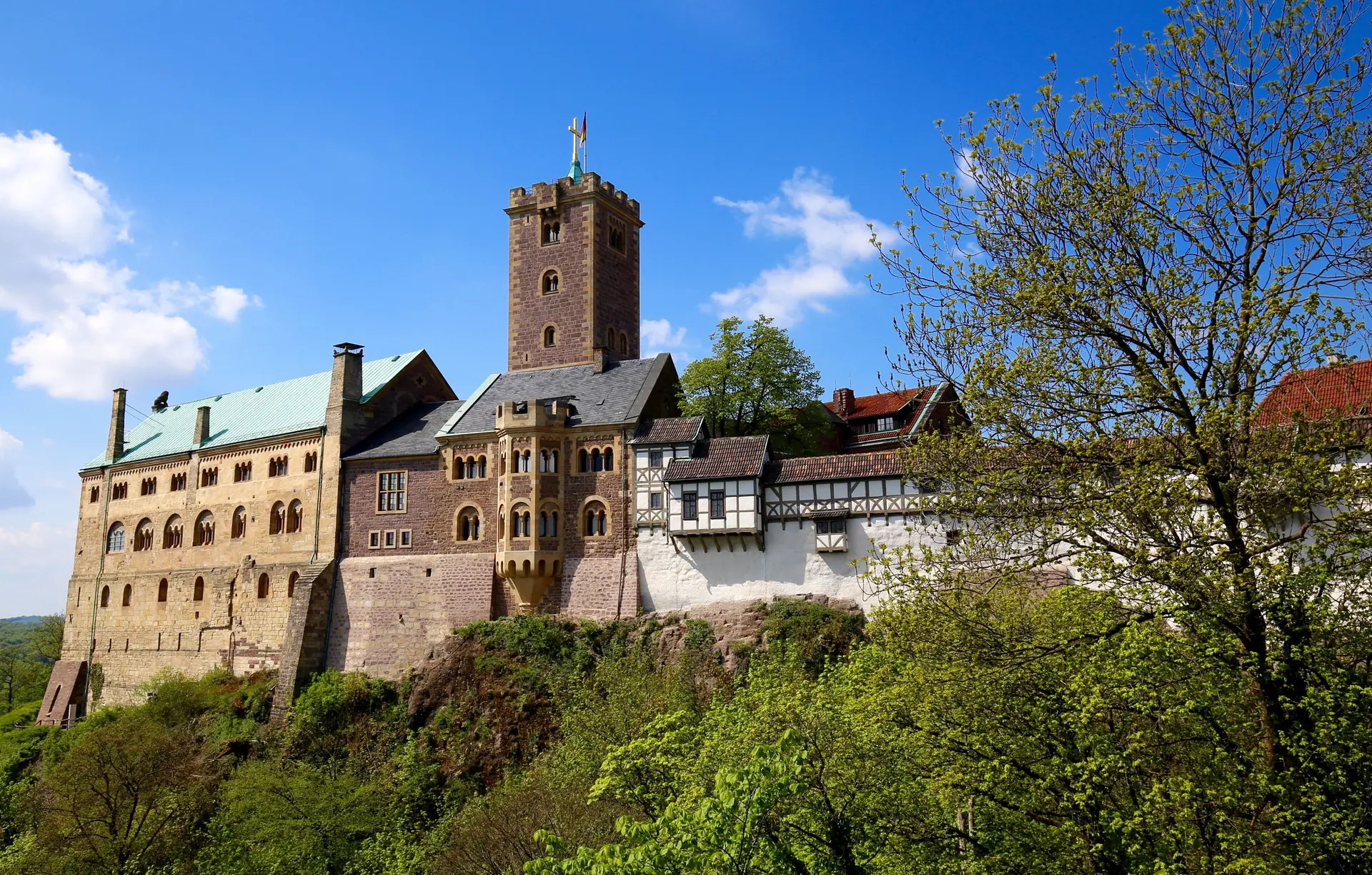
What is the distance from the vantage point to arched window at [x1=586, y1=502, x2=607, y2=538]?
39969 millimetres

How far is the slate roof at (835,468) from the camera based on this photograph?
35625 mm

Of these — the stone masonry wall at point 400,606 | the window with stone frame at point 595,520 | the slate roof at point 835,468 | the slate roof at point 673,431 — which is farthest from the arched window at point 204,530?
the slate roof at point 835,468

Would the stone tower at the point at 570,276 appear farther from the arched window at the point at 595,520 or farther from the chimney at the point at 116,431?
the chimney at the point at 116,431

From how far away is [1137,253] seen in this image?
1373 centimetres

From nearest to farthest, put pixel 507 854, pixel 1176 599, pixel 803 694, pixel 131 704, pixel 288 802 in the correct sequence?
1. pixel 1176 599
2. pixel 803 694
3. pixel 507 854
4. pixel 288 802
5. pixel 131 704

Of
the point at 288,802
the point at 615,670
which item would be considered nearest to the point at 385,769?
the point at 288,802

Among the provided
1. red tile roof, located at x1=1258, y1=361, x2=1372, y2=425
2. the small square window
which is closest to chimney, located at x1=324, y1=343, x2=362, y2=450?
the small square window

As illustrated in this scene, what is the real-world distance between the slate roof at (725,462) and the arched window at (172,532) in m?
28.1

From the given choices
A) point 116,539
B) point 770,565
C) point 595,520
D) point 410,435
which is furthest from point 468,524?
point 116,539

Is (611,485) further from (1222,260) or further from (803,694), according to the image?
(1222,260)

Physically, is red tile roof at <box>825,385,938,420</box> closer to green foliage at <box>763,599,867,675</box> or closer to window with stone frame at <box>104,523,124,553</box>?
green foliage at <box>763,599,867,675</box>

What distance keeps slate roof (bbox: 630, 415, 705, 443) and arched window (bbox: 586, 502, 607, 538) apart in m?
2.86

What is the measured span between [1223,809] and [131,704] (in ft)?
166

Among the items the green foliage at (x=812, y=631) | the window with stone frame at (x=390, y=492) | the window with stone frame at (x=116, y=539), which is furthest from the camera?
the window with stone frame at (x=116, y=539)
